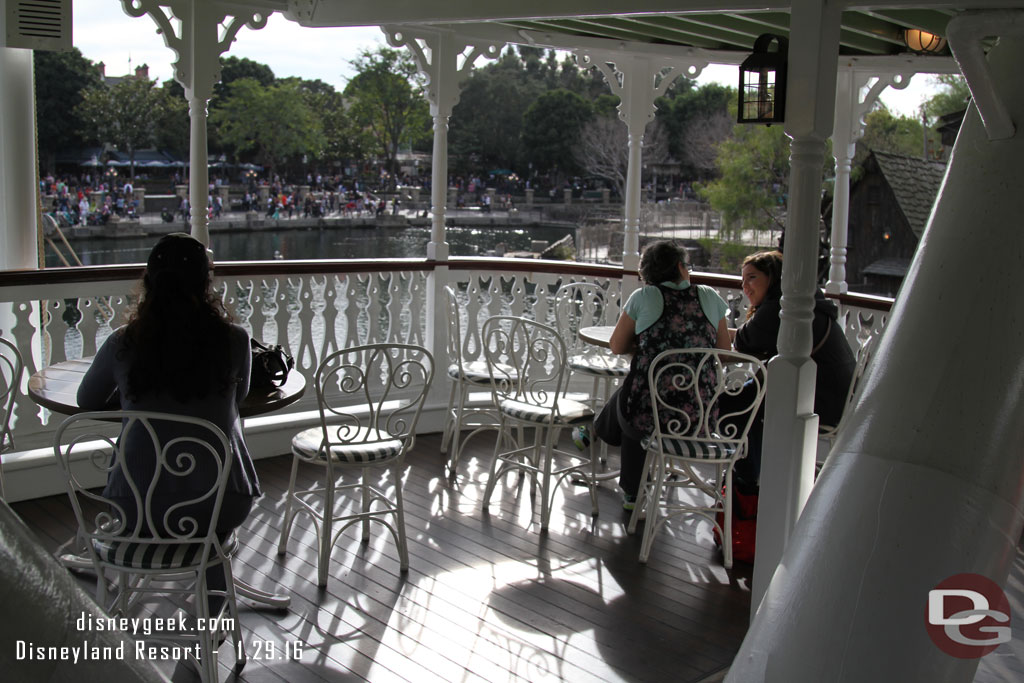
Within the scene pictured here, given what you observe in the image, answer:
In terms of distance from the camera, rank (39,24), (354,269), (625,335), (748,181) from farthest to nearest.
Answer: (748,181), (354,269), (39,24), (625,335)

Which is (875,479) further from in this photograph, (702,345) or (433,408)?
(433,408)

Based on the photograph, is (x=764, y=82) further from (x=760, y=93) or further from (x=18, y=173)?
(x=18, y=173)

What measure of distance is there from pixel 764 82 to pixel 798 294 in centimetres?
69

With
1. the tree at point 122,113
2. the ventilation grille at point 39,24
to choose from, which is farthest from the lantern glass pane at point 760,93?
the tree at point 122,113

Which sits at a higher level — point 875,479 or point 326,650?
point 875,479

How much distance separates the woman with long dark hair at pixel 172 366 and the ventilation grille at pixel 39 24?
8.12 ft

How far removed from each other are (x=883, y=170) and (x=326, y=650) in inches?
983

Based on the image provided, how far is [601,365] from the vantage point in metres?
4.80

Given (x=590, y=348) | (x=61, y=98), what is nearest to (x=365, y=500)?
(x=590, y=348)

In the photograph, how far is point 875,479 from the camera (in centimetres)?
183

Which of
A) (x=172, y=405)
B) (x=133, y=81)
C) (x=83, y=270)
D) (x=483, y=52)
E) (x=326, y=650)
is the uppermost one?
(x=133, y=81)

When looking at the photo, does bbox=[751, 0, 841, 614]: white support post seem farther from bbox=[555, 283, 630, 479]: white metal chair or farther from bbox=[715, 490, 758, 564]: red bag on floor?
bbox=[555, 283, 630, 479]: white metal chair

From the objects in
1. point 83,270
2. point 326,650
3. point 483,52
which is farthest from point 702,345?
point 83,270

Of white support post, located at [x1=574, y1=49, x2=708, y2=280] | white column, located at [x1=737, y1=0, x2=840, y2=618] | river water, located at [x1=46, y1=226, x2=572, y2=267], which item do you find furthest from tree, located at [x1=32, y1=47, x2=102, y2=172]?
white column, located at [x1=737, y1=0, x2=840, y2=618]
